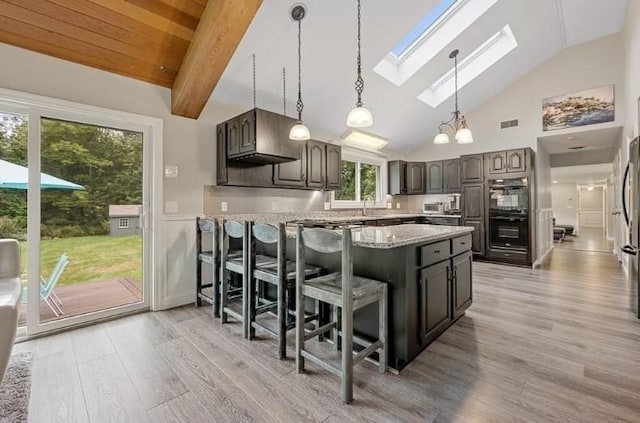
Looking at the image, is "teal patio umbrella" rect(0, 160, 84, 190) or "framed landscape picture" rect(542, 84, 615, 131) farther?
"framed landscape picture" rect(542, 84, 615, 131)

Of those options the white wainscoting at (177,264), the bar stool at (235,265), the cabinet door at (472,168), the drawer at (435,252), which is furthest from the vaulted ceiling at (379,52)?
the drawer at (435,252)

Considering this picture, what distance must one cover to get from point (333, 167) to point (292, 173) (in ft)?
2.94

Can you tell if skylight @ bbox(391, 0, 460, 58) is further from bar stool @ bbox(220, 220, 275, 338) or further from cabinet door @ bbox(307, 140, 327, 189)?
bar stool @ bbox(220, 220, 275, 338)

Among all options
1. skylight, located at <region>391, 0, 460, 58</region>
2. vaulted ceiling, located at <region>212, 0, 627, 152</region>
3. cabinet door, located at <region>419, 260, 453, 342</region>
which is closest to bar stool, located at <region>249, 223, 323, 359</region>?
cabinet door, located at <region>419, 260, 453, 342</region>

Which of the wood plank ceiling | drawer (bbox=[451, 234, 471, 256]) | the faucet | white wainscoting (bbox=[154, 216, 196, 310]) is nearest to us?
the wood plank ceiling

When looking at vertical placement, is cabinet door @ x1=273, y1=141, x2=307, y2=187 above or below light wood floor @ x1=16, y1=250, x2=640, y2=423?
above

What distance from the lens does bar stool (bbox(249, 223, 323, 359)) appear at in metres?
2.18

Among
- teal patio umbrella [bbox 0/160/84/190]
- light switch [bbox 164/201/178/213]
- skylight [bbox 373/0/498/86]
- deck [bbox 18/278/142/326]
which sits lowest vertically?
deck [bbox 18/278/142/326]

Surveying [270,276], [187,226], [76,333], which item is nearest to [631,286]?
[270,276]

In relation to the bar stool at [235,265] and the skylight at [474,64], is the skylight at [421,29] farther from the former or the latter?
the bar stool at [235,265]

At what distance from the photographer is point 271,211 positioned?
420cm

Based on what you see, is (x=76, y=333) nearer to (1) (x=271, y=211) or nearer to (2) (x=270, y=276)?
(2) (x=270, y=276)

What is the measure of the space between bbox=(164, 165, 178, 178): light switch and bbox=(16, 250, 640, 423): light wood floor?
1.48m

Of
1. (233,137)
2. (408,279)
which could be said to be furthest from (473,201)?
(233,137)
